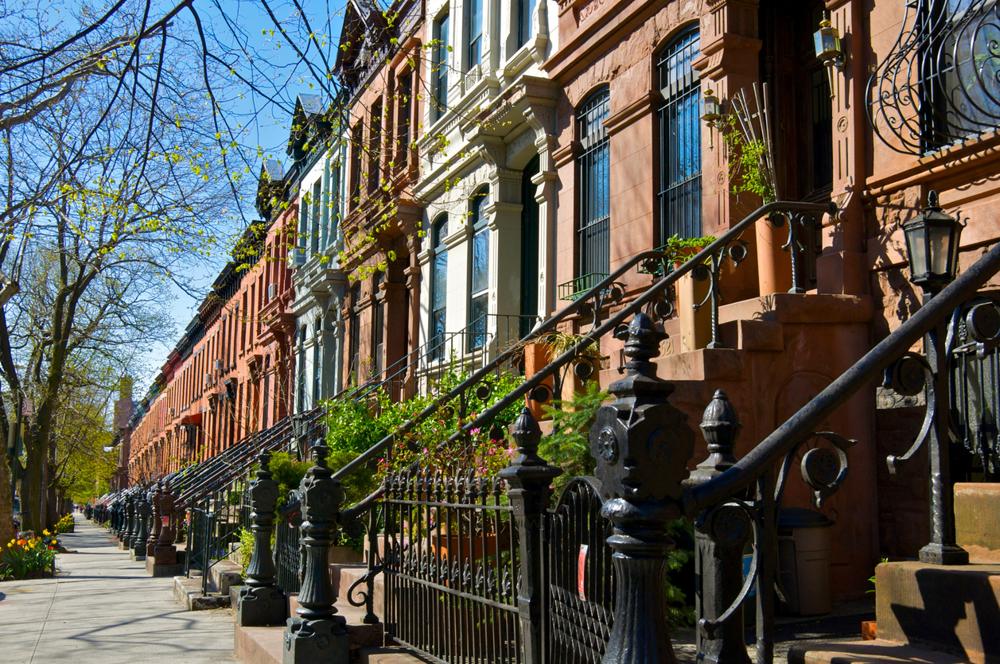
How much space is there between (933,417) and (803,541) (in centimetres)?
292

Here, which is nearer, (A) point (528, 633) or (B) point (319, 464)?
(A) point (528, 633)

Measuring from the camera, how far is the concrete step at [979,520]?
4.16 metres

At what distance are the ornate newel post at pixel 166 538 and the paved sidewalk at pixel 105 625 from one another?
0.90 meters

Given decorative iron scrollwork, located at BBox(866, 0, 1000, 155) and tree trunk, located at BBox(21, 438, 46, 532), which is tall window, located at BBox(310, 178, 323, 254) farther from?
decorative iron scrollwork, located at BBox(866, 0, 1000, 155)

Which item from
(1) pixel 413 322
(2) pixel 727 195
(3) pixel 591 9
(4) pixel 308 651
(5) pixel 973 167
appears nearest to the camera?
(4) pixel 308 651

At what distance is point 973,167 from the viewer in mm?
7078

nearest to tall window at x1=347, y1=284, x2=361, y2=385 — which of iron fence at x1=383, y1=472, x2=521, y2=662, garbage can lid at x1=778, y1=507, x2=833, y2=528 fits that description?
iron fence at x1=383, y1=472, x2=521, y2=662

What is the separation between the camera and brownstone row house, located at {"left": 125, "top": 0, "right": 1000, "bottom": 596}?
7426 millimetres

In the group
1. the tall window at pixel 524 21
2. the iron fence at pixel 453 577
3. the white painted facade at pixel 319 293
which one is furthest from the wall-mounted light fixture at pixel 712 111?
the white painted facade at pixel 319 293

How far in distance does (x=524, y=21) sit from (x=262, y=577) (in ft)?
33.7

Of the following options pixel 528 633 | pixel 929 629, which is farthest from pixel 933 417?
pixel 528 633

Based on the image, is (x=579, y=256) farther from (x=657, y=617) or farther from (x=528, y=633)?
(x=657, y=617)

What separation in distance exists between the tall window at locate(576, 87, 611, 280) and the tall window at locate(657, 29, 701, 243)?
120 cm

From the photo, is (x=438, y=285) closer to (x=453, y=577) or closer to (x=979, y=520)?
(x=453, y=577)
